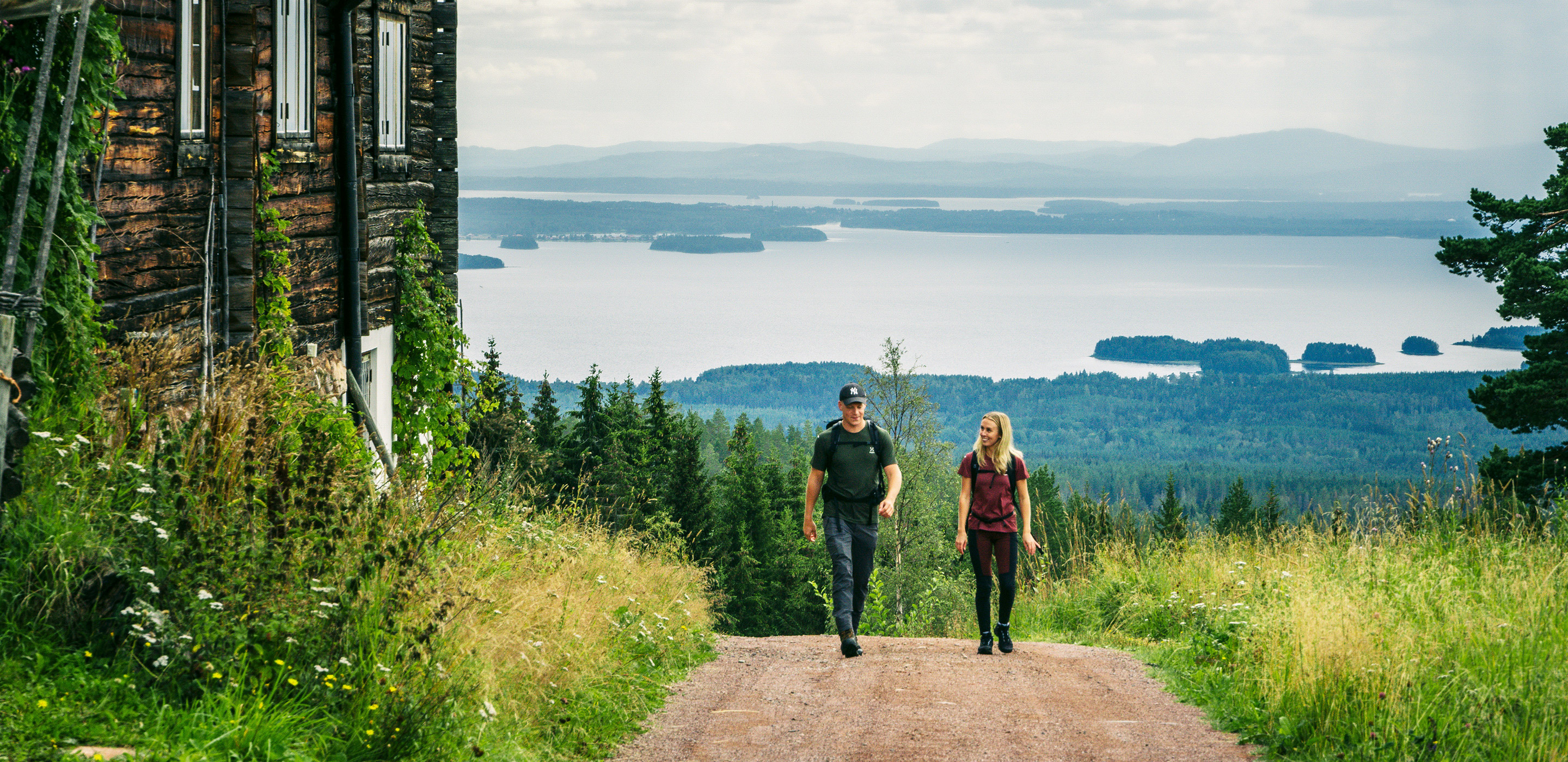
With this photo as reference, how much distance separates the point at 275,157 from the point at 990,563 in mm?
6157

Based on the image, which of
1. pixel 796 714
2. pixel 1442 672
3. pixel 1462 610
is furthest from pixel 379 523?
pixel 1462 610

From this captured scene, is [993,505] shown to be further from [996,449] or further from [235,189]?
[235,189]

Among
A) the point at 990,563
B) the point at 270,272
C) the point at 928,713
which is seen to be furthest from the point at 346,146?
the point at 928,713

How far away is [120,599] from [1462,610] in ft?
22.1

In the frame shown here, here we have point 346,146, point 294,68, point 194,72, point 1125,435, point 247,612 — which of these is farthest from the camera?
point 1125,435

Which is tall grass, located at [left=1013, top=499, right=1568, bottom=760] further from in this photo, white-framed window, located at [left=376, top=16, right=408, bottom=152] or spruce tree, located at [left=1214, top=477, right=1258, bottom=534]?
spruce tree, located at [left=1214, top=477, right=1258, bottom=534]

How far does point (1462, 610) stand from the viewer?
681 cm

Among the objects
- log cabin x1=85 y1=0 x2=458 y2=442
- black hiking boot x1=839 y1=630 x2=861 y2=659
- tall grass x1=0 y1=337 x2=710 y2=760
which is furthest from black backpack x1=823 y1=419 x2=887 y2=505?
log cabin x1=85 y1=0 x2=458 y2=442

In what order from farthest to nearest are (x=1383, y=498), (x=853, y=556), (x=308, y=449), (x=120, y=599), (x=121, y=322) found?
(x=1383, y=498), (x=853, y=556), (x=121, y=322), (x=308, y=449), (x=120, y=599)

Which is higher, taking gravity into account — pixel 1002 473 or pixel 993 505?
pixel 1002 473

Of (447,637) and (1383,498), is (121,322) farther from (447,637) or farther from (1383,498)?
(1383,498)

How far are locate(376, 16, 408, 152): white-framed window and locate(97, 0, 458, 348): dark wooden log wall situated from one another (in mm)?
152

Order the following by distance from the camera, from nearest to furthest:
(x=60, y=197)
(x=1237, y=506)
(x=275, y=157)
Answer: (x=60, y=197), (x=275, y=157), (x=1237, y=506)

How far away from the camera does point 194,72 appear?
27.3 feet
